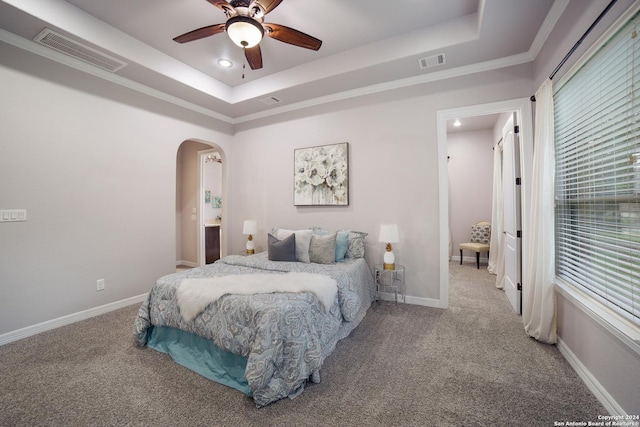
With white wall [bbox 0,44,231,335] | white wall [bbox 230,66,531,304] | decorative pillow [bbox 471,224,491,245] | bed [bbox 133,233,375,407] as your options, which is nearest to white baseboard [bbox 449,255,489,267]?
Result: decorative pillow [bbox 471,224,491,245]

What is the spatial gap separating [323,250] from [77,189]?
2.81 metres

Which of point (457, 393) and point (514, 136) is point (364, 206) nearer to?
point (514, 136)

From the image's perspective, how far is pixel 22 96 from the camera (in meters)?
2.57

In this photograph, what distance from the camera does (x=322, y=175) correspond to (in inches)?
155

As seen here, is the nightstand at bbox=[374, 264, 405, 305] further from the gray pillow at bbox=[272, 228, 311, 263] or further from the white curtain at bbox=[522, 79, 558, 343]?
the white curtain at bbox=[522, 79, 558, 343]

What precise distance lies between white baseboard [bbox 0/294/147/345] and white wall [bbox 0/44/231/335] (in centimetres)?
4

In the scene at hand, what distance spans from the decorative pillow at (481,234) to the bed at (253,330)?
13.3ft

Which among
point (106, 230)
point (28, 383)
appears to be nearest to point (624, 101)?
point (28, 383)

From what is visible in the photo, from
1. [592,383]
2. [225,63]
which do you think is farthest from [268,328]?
[225,63]

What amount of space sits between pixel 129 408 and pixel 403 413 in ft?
5.51

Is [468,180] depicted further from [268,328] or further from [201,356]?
[201,356]

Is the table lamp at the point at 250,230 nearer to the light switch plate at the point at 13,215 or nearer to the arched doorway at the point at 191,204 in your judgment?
the arched doorway at the point at 191,204

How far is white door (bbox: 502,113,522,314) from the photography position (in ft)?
9.71

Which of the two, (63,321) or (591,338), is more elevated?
(591,338)
